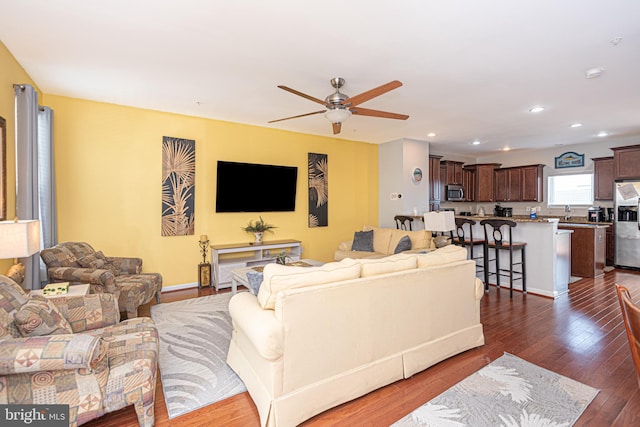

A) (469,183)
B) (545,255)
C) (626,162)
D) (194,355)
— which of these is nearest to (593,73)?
(545,255)

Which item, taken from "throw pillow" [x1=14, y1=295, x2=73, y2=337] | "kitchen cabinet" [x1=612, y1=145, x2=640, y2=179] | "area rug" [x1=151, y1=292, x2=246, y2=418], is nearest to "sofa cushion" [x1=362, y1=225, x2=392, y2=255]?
"area rug" [x1=151, y1=292, x2=246, y2=418]

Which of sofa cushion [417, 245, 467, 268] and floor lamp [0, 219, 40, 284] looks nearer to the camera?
floor lamp [0, 219, 40, 284]

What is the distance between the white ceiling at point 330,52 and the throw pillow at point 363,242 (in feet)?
7.65

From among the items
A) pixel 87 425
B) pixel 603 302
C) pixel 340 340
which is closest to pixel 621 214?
pixel 603 302

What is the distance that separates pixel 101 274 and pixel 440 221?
415 cm

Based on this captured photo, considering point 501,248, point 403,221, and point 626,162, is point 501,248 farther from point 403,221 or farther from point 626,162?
point 626,162

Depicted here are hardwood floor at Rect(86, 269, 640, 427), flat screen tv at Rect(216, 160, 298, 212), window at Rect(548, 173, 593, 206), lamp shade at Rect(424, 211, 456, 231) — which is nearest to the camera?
hardwood floor at Rect(86, 269, 640, 427)

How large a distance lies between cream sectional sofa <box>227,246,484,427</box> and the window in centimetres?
681

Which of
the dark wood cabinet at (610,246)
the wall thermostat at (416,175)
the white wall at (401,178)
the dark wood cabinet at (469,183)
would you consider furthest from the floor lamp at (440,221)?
the dark wood cabinet at (469,183)

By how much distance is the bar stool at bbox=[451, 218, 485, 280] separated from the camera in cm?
511

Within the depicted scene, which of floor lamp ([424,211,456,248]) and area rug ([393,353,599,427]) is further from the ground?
floor lamp ([424,211,456,248])

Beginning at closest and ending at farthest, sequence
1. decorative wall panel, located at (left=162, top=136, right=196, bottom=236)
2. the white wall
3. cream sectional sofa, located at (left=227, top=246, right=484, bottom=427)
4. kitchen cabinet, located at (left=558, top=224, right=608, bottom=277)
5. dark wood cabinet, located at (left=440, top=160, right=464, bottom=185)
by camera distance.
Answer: cream sectional sofa, located at (left=227, top=246, right=484, bottom=427) → decorative wall panel, located at (left=162, top=136, right=196, bottom=236) → kitchen cabinet, located at (left=558, top=224, right=608, bottom=277) → the white wall → dark wood cabinet, located at (left=440, top=160, right=464, bottom=185)

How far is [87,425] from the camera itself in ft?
6.53

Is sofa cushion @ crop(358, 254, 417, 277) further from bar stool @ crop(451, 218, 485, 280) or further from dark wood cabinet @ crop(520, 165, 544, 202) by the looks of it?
dark wood cabinet @ crop(520, 165, 544, 202)
